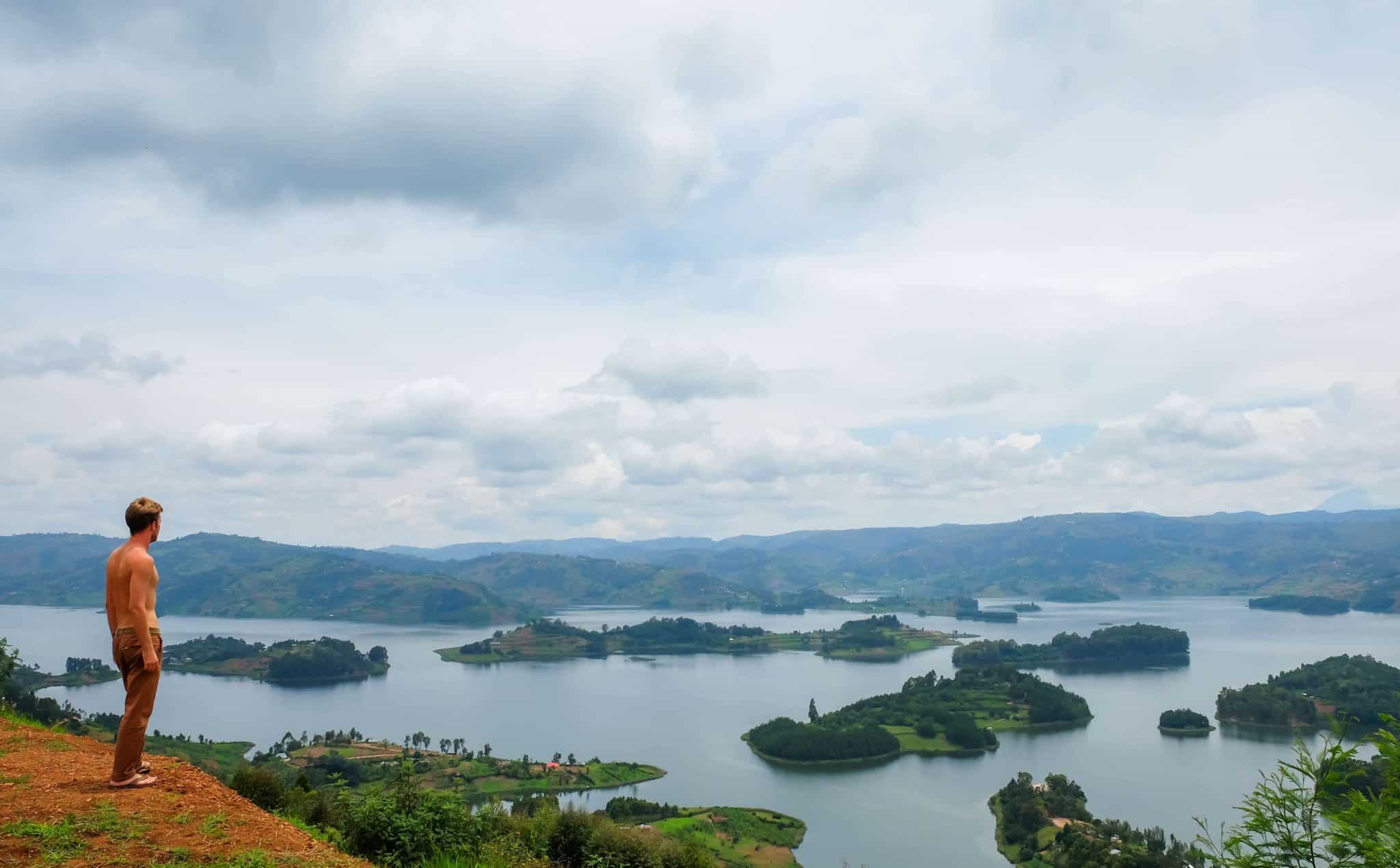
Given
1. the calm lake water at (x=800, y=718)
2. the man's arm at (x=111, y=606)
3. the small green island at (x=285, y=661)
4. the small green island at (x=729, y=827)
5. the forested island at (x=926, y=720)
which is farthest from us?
the small green island at (x=285, y=661)

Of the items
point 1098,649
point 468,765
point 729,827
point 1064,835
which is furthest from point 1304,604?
point 468,765

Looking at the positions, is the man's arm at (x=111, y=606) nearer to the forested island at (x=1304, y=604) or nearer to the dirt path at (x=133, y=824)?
the dirt path at (x=133, y=824)

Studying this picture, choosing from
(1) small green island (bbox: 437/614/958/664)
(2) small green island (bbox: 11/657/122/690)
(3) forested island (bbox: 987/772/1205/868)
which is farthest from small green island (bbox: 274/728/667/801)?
(1) small green island (bbox: 437/614/958/664)

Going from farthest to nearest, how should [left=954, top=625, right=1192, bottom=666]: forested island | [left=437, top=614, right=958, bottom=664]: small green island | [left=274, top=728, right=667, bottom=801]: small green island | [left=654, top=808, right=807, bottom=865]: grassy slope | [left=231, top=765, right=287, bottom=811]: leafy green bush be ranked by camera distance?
[left=437, top=614, right=958, bottom=664]: small green island
[left=954, top=625, right=1192, bottom=666]: forested island
[left=274, top=728, right=667, bottom=801]: small green island
[left=654, top=808, right=807, bottom=865]: grassy slope
[left=231, top=765, right=287, bottom=811]: leafy green bush

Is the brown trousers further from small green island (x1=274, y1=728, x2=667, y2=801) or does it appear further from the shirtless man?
small green island (x1=274, y1=728, x2=667, y2=801)

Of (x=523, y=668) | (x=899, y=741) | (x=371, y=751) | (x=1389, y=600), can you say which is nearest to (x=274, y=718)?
(x=371, y=751)

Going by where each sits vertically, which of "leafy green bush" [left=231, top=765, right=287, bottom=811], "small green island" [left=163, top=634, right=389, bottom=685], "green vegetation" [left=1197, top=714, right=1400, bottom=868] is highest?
"green vegetation" [left=1197, top=714, right=1400, bottom=868]

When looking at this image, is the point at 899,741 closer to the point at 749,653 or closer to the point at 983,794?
the point at 983,794

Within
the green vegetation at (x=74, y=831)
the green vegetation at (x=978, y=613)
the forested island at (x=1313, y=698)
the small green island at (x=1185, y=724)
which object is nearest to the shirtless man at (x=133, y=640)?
the green vegetation at (x=74, y=831)
